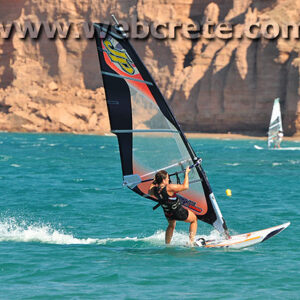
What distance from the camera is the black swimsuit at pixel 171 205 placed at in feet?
35.3

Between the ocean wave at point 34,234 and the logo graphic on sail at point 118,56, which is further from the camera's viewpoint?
the ocean wave at point 34,234

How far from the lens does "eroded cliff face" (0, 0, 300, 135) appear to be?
6888 cm

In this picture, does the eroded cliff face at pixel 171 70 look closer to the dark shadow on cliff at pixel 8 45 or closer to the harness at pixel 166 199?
the dark shadow on cliff at pixel 8 45

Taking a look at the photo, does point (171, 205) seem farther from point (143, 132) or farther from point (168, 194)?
point (143, 132)

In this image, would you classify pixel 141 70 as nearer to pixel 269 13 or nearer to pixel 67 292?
pixel 67 292

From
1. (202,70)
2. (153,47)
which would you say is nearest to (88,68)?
(153,47)

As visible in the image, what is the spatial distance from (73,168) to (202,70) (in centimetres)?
4532

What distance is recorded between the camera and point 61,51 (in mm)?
89250

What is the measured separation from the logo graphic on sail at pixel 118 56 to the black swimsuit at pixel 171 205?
2216 millimetres

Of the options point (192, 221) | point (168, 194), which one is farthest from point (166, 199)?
point (192, 221)

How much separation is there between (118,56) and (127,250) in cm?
371

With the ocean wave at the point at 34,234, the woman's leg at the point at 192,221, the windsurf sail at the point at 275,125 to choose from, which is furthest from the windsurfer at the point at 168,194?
the windsurf sail at the point at 275,125

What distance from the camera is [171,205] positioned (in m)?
10.9

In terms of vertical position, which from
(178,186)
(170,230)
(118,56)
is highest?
(118,56)
